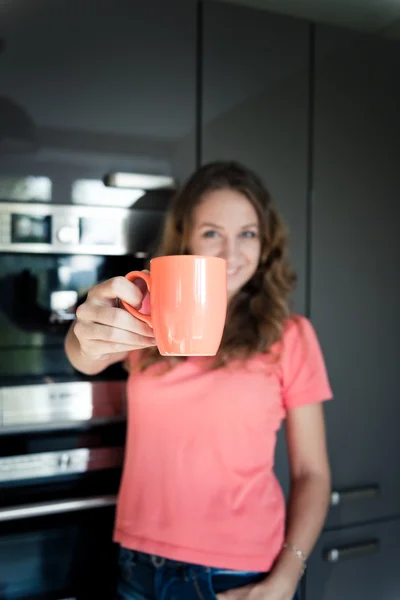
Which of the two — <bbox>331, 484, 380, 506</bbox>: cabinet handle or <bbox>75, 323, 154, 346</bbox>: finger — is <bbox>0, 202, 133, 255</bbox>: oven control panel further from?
<bbox>331, 484, 380, 506</bbox>: cabinet handle

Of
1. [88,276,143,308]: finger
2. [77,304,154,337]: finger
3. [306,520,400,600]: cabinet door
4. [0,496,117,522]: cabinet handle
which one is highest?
[88,276,143,308]: finger

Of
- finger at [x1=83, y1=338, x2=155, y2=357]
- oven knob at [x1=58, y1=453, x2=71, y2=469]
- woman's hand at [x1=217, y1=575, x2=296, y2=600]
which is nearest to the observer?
finger at [x1=83, y1=338, x2=155, y2=357]

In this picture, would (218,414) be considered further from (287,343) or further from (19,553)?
(19,553)

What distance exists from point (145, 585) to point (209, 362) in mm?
406

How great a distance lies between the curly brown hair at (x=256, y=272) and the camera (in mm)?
1021

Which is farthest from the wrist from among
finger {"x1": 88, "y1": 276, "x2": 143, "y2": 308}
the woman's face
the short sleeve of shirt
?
finger {"x1": 88, "y1": 276, "x2": 143, "y2": 308}


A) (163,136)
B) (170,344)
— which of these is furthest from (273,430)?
(163,136)

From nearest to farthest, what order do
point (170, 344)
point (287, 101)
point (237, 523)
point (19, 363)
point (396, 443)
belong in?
point (170, 344)
point (237, 523)
point (19, 363)
point (287, 101)
point (396, 443)

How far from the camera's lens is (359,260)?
137cm

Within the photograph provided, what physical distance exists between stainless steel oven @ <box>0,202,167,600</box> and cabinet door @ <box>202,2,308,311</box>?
289mm

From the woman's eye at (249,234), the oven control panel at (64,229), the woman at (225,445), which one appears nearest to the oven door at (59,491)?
the woman at (225,445)

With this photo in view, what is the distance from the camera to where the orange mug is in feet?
1.84

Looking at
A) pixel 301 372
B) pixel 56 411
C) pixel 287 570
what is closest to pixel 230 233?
pixel 301 372

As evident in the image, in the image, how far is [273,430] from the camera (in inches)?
39.4
